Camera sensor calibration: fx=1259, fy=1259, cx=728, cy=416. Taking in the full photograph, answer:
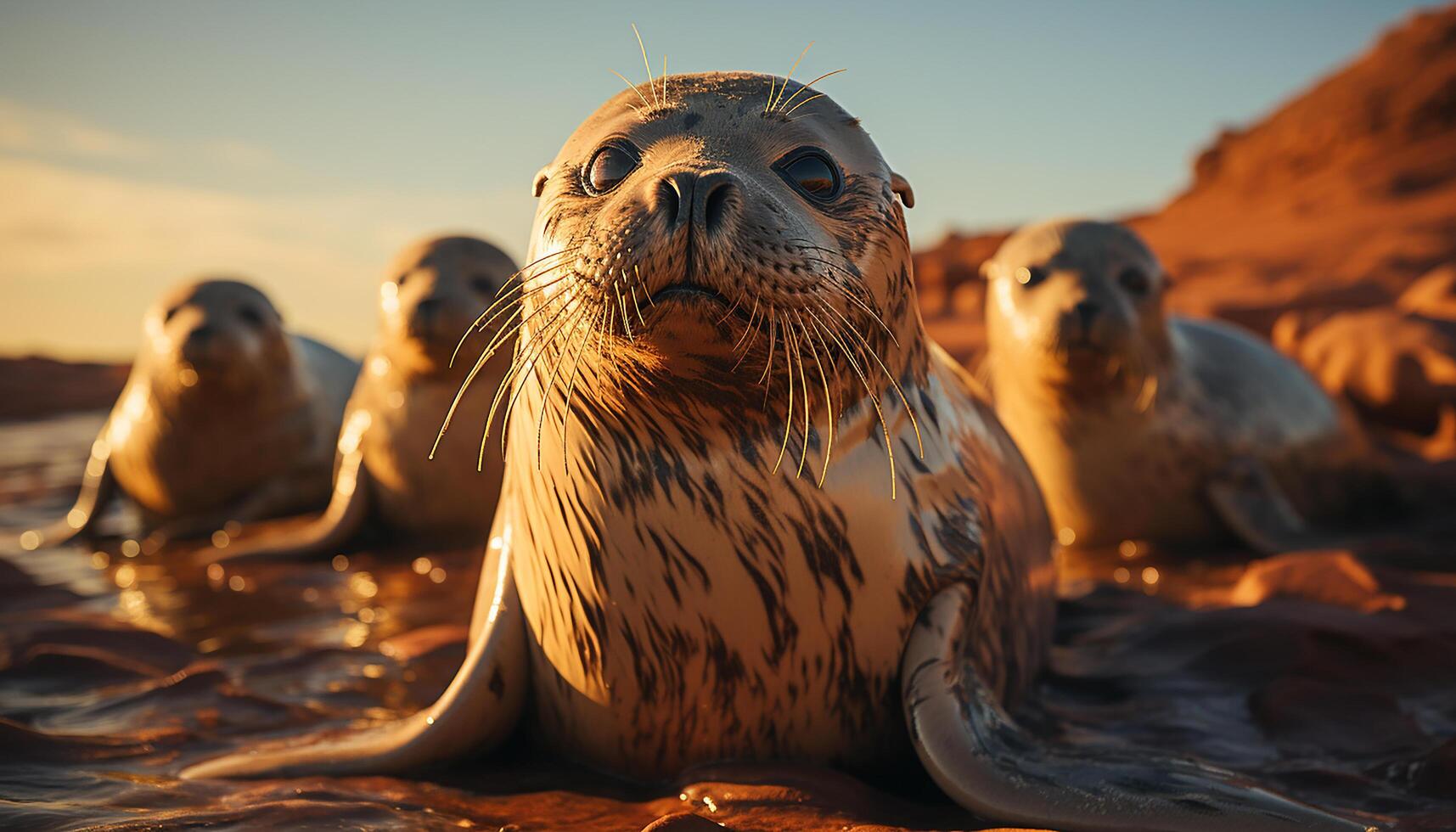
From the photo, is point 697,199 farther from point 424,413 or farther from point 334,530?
point 334,530

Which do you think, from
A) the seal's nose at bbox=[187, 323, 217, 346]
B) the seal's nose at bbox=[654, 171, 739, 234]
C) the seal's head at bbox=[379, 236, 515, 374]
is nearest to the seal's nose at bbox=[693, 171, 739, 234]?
the seal's nose at bbox=[654, 171, 739, 234]

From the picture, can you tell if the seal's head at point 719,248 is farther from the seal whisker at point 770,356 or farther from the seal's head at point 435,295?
the seal's head at point 435,295

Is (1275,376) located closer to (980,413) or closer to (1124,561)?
(1124,561)

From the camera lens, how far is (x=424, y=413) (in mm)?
5863

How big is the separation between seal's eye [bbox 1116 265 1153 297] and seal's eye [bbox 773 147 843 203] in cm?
341

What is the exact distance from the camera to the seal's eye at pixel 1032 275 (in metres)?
5.62

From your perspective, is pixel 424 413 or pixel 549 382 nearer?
pixel 549 382

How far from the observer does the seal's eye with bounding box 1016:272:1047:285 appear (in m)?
5.62

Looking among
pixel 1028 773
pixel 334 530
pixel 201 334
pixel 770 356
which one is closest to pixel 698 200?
pixel 770 356

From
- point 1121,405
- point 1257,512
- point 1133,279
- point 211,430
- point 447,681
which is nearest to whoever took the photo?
point 447,681

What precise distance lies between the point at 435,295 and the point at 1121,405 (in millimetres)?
3124

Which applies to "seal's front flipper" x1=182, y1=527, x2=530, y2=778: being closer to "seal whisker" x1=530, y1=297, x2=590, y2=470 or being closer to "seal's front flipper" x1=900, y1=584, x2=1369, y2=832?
"seal whisker" x1=530, y1=297, x2=590, y2=470

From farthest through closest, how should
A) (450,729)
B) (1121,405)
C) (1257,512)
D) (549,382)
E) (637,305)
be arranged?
(1257,512) → (1121,405) → (450,729) → (549,382) → (637,305)

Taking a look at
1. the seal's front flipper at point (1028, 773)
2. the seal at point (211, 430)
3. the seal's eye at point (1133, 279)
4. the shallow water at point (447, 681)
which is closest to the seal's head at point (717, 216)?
the seal's front flipper at point (1028, 773)
